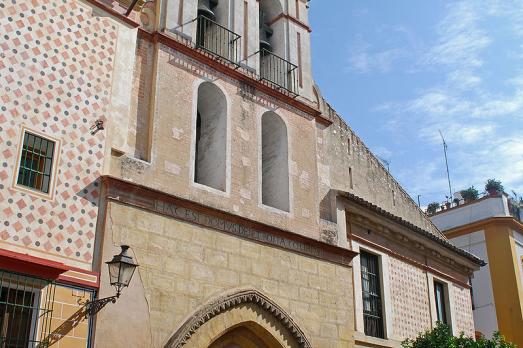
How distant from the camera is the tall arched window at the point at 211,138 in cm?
1223

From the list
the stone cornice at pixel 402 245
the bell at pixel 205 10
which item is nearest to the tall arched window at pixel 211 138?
the bell at pixel 205 10

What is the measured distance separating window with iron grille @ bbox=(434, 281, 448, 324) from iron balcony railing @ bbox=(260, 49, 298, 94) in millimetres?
7084

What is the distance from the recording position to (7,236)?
862 centimetres

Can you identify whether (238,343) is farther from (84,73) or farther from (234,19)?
(234,19)

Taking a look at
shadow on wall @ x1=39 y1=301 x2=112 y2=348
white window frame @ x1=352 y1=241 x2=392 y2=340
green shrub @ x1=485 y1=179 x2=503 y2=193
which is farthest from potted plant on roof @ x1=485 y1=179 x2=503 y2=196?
shadow on wall @ x1=39 y1=301 x2=112 y2=348

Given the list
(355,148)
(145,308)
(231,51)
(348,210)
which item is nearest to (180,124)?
(231,51)

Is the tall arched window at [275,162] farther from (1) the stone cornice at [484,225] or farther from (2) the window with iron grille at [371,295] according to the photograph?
(1) the stone cornice at [484,225]

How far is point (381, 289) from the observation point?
49.4 feet

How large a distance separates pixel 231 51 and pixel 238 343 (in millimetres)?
5698

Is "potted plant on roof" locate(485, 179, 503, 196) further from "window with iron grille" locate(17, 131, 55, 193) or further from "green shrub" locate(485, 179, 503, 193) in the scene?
"window with iron grille" locate(17, 131, 55, 193)

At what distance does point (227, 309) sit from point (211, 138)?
11.1 ft

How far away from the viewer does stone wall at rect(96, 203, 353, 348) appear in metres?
9.85

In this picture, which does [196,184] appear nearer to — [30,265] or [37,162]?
[37,162]

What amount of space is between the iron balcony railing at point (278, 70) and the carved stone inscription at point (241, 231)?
342 cm
